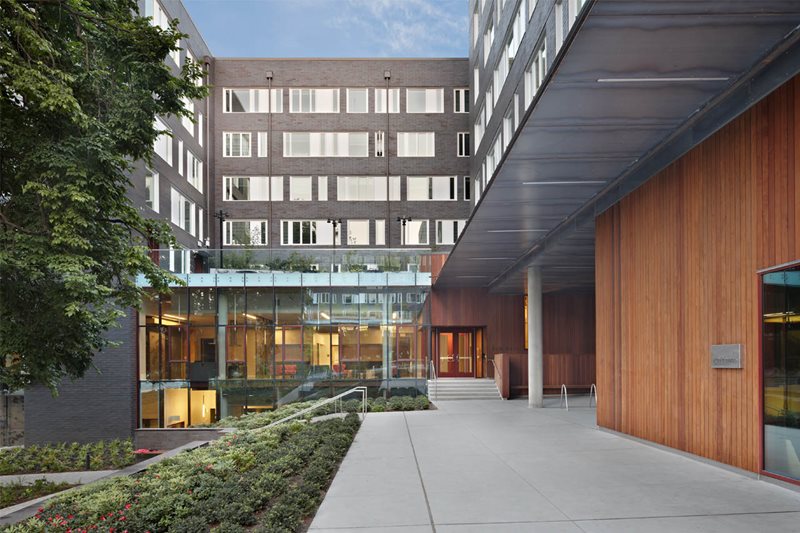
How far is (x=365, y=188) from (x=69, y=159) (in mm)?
31677

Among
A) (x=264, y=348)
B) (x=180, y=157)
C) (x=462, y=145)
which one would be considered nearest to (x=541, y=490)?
(x=264, y=348)

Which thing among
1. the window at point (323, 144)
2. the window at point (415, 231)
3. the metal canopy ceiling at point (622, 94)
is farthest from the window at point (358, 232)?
the metal canopy ceiling at point (622, 94)

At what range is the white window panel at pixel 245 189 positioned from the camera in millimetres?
44594

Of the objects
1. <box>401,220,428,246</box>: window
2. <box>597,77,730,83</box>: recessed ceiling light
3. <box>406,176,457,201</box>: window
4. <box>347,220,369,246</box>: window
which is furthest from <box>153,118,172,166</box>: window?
<box>597,77,730,83</box>: recessed ceiling light

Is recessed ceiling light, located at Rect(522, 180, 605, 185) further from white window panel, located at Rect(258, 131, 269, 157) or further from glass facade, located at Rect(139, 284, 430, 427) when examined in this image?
white window panel, located at Rect(258, 131, 269, 157)

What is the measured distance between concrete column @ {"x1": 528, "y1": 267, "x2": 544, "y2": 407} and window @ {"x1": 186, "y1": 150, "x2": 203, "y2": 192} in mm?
23352

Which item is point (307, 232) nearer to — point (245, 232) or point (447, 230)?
point (245, 232)

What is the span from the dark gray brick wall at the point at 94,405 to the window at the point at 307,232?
1808 cm

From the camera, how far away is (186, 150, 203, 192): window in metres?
39.5

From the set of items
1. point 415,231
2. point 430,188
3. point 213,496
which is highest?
point 430,188

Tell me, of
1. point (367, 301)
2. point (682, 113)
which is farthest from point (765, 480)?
point (367, 301)

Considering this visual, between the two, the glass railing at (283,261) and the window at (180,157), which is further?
the window at (180,157)

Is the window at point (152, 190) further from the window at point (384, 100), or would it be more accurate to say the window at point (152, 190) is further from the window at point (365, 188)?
the window at point (384, 100)

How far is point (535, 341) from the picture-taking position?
24422 mm
